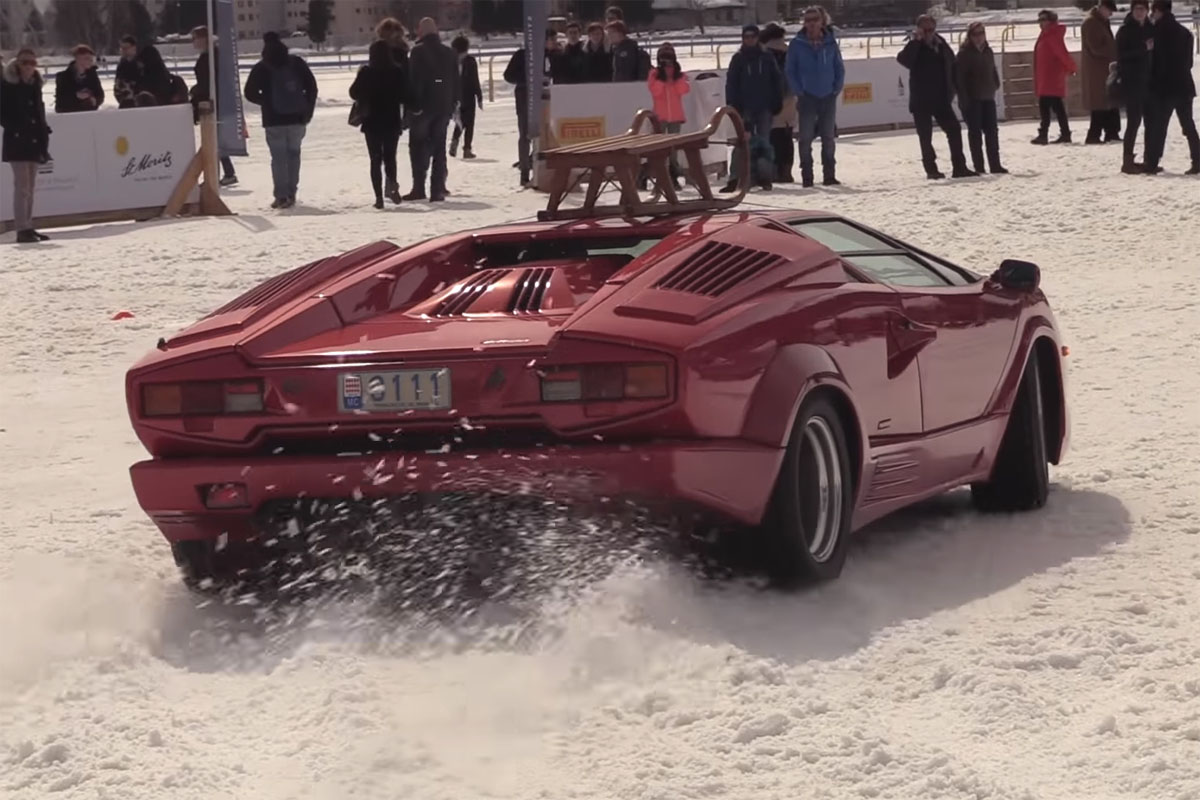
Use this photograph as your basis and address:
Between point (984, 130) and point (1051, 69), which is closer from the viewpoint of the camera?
point (984, 130)

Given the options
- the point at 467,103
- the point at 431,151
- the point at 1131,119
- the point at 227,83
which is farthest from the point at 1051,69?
the point at 227,83

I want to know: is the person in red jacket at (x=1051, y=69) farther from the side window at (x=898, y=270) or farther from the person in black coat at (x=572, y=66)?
the side window at (x=898, y=270)

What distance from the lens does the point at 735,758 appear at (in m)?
4.21

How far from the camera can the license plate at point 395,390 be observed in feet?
17.2

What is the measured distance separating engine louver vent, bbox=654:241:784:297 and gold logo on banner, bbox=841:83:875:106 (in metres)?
25.9

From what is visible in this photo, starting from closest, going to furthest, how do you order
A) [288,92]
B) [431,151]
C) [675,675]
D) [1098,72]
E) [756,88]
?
[675,675], [288,92], [431,151], [756,88], [1098,72]

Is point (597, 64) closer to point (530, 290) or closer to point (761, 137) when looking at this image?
point (761, 137)

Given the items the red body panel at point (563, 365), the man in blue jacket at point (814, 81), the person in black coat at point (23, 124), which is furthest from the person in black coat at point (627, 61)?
the red body panel at point (563, 365)

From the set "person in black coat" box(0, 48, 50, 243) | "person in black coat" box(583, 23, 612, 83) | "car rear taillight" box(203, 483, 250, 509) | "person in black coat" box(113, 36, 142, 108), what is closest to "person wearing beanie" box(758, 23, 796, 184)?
"person in black coat" box(583, 23, 612, 83)

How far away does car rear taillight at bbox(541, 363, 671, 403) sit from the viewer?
16.8ft

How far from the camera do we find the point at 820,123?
2097 centimetres

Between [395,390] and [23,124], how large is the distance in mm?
12800

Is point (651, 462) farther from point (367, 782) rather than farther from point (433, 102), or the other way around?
point (433, 102)

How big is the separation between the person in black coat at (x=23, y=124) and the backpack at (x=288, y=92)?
2.54 m
